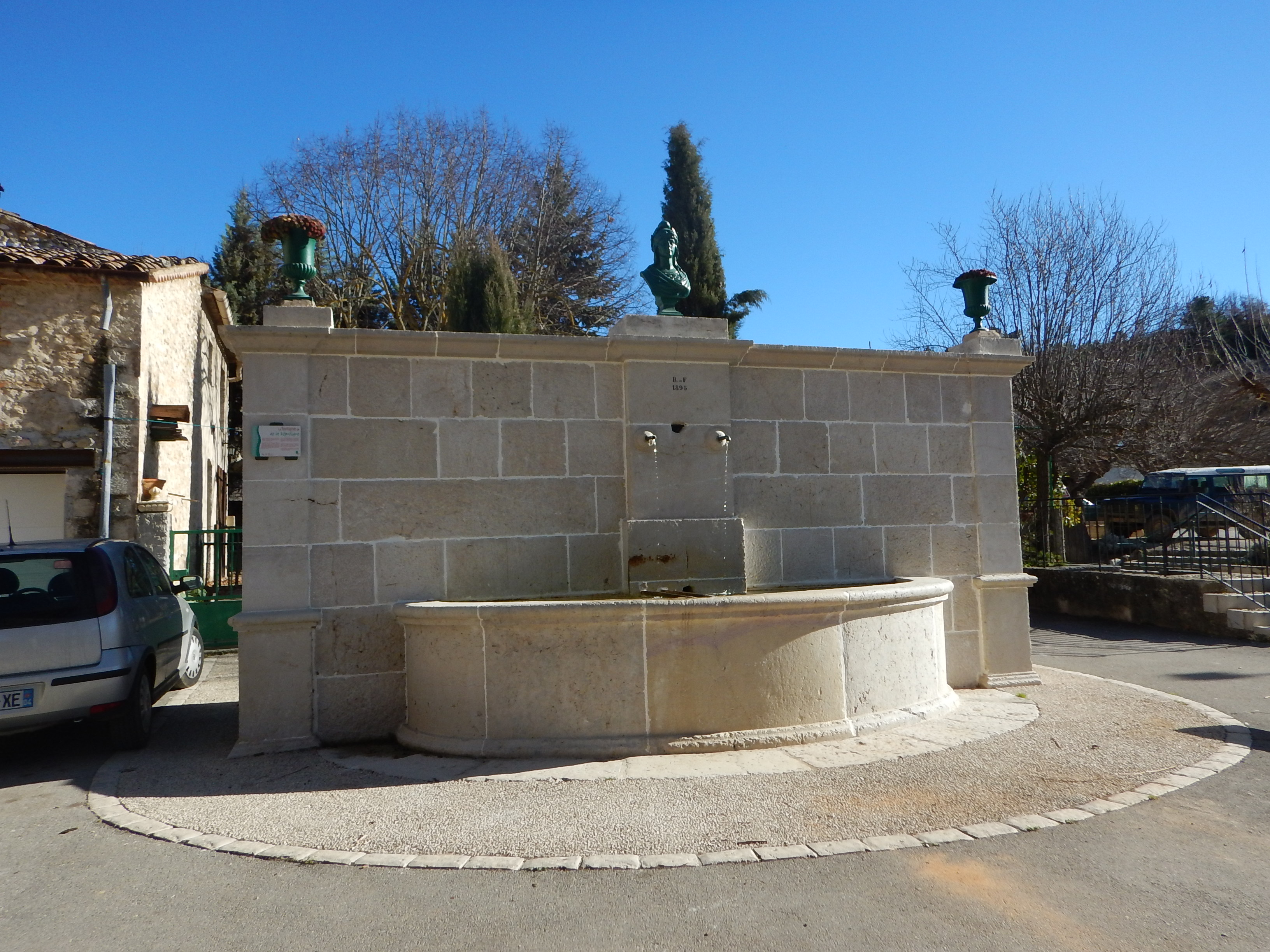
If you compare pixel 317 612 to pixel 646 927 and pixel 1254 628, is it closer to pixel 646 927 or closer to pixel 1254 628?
pixel 646 927

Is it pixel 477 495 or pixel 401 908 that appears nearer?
pixel 401 908

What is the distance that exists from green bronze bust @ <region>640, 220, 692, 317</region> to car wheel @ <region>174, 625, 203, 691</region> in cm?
522

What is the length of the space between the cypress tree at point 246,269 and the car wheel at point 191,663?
18914mm

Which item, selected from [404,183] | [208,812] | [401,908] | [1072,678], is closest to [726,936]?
[401,908]

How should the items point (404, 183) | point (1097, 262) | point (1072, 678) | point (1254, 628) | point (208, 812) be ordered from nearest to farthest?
point (208, 812) → point (1072, 678) → point (1254, 628) → point (1097, 262) → point (404, 183)

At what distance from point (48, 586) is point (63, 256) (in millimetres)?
8270

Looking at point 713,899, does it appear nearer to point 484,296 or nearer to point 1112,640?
point 1112,640

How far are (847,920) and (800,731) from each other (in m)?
2.38

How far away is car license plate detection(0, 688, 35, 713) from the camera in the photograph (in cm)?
546

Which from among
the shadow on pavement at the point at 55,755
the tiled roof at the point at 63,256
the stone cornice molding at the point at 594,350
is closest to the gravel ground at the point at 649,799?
the shadow on pavement at the point at 55,755

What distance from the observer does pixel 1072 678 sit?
26.2 ft

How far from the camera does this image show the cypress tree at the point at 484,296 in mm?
17938

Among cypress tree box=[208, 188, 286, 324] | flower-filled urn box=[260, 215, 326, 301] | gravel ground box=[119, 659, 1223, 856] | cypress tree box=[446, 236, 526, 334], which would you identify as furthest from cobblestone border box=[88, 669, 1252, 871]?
cypress tree box=[208, 188, 286, 324]

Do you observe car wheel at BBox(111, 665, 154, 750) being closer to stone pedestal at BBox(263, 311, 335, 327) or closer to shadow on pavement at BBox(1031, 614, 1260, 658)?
stone pedestal at BBox(263, 311, 335, 327)
